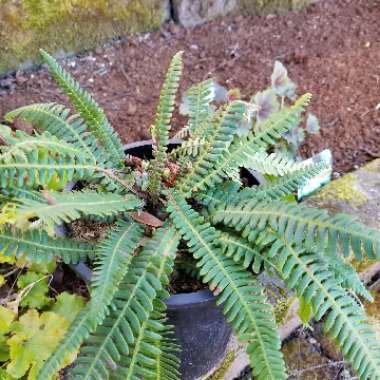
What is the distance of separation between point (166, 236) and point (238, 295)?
227 mm

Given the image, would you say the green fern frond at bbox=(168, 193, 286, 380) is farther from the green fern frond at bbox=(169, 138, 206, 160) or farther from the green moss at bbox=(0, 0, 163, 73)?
the green moss at bbox=(0, 0, 163, 73)

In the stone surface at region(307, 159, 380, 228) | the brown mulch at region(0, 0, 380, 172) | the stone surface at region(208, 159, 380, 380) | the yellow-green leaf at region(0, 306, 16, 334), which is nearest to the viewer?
the yellow-green leaf at region(0, 306, 16, 334)

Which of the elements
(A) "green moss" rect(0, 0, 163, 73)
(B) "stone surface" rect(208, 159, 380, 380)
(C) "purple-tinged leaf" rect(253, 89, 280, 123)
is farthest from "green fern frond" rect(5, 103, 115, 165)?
(A) "green moss" rect(0, 0, 163, 73)

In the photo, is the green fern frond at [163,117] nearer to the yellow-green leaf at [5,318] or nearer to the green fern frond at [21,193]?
the green fern frond at [21,193]

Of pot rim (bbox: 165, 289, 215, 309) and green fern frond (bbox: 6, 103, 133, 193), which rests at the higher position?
green fern frond (bbox: 6, 103, 133, 193)

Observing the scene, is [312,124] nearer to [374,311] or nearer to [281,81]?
[281,81]

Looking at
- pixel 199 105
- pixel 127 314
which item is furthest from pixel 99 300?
pixel 199 105

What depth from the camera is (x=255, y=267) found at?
132 cm

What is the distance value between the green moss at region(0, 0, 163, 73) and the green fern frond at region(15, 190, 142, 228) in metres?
1.73

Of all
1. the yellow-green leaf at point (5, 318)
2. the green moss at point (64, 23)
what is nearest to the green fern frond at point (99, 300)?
the yellow-green leaf at point (5, 318)

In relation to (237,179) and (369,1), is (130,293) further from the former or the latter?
(369,1)

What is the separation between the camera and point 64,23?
2.88m

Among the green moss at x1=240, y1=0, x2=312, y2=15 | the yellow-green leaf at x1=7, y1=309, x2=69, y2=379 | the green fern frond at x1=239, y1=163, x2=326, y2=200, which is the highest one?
the green moss at x1=240, y1=0, x2=312, y2=15

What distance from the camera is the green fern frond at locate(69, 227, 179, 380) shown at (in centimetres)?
117
